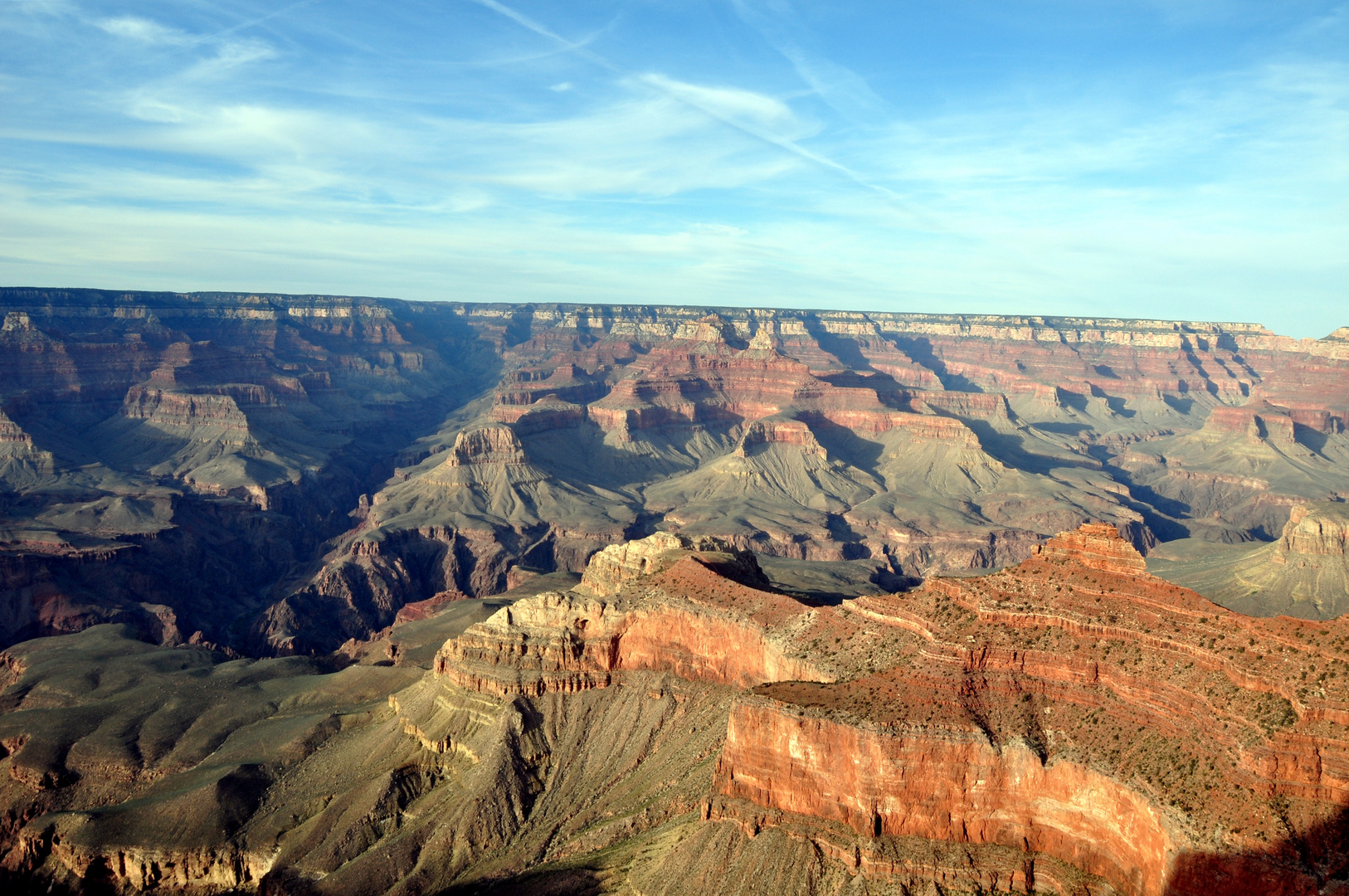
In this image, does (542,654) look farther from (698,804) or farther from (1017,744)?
(1017,744)

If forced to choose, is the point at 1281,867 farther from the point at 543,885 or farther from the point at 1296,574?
the point at 1296,574

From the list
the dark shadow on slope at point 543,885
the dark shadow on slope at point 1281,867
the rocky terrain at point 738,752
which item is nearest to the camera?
the dark shadow on slope at point 1281,867

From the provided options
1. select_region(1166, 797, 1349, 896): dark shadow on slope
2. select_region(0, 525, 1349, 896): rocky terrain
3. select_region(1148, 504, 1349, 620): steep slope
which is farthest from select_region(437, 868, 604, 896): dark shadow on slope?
select_region(1148, 504, 1349, 620): steep slope

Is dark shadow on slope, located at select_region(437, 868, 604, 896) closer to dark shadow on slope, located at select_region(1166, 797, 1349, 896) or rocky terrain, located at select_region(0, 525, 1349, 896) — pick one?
rocky terrain, located at select_region(0, 525, 1349, 896)

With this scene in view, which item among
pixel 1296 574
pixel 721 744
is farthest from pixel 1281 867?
pixel 1296 574

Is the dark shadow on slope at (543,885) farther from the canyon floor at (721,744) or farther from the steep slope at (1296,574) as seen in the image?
the steep slope at (1296,574)

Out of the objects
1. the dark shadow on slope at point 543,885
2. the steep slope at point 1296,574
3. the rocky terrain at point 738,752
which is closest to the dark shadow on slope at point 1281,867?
the rocky terrain at point 738,752

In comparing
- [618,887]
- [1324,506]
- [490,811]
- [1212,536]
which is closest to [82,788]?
[490,811]

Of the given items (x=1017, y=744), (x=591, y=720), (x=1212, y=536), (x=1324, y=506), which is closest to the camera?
(x=1017, y=744)
